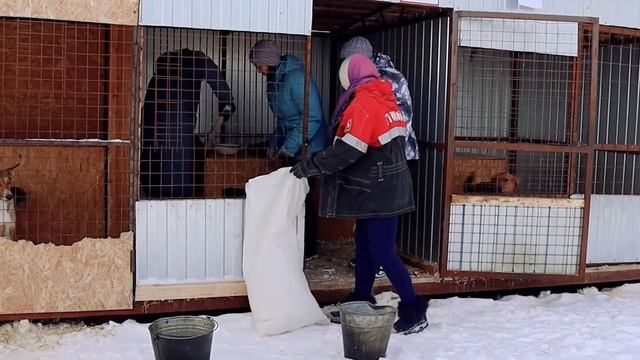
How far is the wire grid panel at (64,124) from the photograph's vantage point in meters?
5.01

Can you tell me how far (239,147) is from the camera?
5863 mm

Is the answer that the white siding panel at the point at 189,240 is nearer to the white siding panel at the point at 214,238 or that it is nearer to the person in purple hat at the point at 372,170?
the white siding panel at the point at 214,238

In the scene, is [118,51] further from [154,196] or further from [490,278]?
[490,278]

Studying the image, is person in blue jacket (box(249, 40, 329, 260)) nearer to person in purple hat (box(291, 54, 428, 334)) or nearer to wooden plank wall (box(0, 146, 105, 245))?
person in purple hat (box(291, 54, 428, 334))

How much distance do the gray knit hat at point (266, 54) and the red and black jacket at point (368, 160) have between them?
85cm

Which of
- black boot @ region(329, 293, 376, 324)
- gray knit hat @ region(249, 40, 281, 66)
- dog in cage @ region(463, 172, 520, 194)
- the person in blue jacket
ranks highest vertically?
gray knit hat @ region(249, 40, 281, 66)

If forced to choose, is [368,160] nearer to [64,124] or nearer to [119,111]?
[119,111]

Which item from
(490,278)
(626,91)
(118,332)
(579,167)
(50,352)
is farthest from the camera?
(626,91)

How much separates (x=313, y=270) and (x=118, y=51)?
7.14ft

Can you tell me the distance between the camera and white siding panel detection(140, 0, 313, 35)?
444 centimetres

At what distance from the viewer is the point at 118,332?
4426 mm

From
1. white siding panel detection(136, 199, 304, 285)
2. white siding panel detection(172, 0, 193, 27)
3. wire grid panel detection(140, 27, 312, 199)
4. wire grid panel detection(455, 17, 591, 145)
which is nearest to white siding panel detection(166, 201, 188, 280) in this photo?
white siding panel detection(136, 199, 304, 285)

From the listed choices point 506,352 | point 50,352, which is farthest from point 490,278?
point 50,352

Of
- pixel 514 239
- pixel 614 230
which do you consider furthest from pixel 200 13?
pixel 614 230
